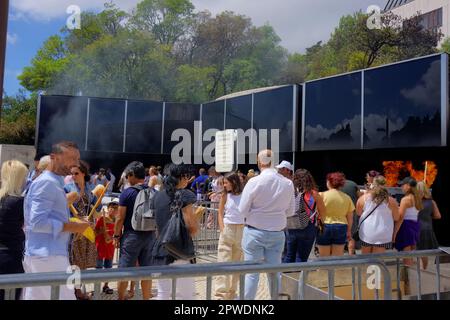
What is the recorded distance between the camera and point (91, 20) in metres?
49.7

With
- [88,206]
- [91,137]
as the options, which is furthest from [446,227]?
[91,137]

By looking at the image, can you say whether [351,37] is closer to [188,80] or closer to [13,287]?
[188,80]

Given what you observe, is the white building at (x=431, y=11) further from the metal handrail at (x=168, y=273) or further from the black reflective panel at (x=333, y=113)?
the metal handrail at (x=168, y=273)

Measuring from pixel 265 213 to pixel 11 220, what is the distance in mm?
2418

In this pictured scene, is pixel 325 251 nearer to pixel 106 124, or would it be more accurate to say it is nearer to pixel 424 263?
pixel 424 263

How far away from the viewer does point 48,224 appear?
328 cm

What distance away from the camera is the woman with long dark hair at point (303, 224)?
19.2ft

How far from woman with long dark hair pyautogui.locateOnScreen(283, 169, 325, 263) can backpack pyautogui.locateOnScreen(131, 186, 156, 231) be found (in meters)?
2.00

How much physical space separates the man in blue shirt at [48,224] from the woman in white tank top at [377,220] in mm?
3851

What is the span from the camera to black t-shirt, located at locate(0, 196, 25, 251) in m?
3.62

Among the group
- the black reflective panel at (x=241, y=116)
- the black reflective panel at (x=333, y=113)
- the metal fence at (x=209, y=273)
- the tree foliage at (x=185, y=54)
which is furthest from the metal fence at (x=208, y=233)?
the tree foliage at (x=185, y=54)

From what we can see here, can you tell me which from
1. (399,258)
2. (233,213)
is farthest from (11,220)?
(399,258)
